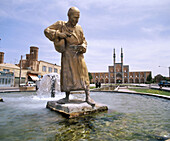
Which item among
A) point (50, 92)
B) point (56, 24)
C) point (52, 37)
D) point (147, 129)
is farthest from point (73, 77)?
point (50, 92)

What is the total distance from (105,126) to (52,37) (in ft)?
7.86

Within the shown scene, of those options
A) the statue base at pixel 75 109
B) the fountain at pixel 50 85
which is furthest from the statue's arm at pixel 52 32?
the fountain at pixel 50 85

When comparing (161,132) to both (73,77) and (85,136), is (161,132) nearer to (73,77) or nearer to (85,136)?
(85,136)

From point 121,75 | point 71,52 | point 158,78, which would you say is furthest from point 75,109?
point 158,78

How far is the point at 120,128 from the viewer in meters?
2.11

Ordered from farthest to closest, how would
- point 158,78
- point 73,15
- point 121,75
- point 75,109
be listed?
point 121,75
point 158,78
point 73,15
point 75,109

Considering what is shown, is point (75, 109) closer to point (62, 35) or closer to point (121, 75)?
point (62, 35)

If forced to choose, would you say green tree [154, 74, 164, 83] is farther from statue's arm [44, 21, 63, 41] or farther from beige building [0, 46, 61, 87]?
statue's arm [44, 21, 63, 41]

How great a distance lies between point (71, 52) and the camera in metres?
3.45

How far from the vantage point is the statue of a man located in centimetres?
335

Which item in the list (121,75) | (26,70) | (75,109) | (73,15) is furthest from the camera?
(121,75)

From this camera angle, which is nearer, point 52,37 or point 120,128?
point 120,128

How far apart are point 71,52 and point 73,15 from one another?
975 mm

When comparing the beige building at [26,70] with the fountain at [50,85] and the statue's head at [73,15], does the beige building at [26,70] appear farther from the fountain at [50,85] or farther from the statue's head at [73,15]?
the statue's head at [73,15]
